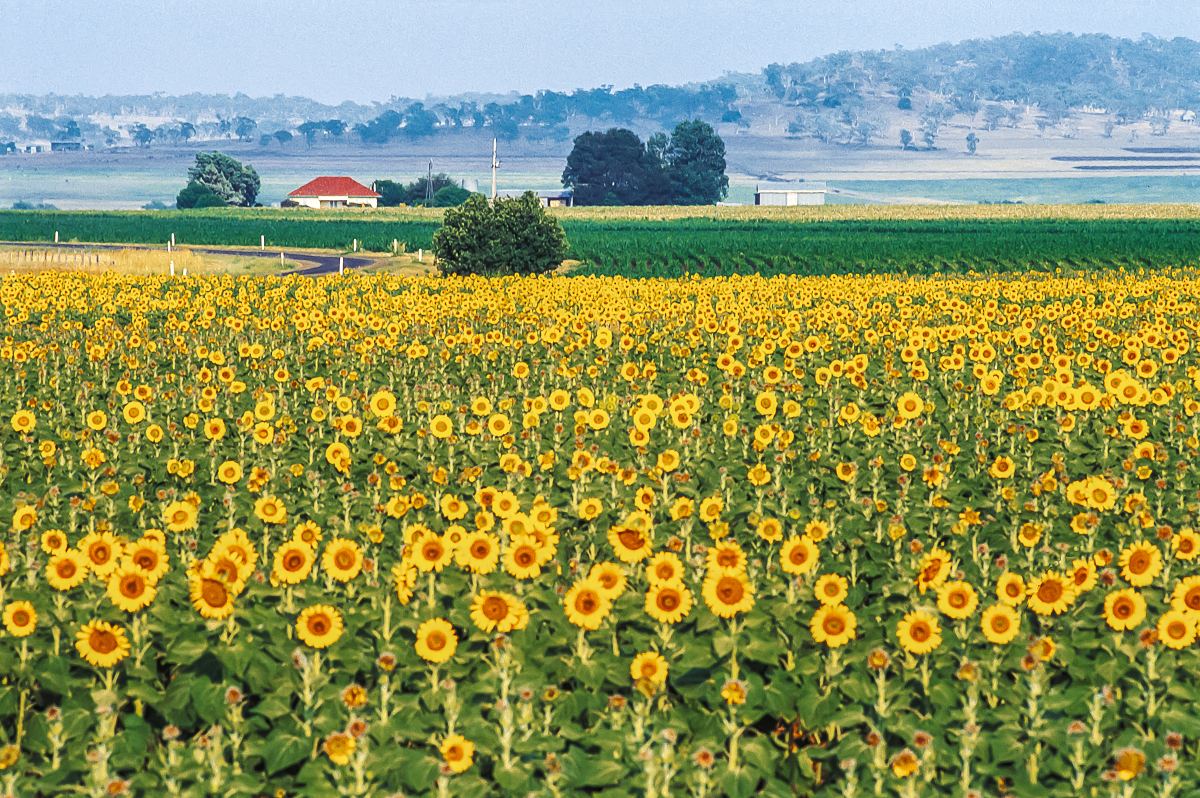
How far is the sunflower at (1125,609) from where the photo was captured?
258 inches

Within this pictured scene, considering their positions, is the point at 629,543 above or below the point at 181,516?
above

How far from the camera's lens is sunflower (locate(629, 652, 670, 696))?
240 inches

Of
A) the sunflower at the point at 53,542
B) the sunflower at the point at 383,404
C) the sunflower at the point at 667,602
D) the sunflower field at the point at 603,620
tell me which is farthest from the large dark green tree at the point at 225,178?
the sunflower at the point at 667,602

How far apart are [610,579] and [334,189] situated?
16104 centimetres

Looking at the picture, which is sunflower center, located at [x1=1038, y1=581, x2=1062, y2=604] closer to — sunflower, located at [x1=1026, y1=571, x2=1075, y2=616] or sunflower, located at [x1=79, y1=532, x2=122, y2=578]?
sunflower, located at [x1=1026, y1=571, x2=1075, y2=616]

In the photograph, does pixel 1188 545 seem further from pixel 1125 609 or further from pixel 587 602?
pixel 587 602

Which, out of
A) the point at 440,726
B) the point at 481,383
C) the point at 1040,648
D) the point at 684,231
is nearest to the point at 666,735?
the point at 440,726

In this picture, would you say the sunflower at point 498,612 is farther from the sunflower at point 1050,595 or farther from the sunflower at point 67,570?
the sunflower at point 1050,595

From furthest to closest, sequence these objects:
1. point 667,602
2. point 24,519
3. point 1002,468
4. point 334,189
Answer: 1. point 334,189
2. point 1002,468
3. point 24,519
4. point 667,602

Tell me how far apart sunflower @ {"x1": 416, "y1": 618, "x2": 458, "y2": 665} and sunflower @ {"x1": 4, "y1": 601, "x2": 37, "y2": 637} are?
176 centimetres

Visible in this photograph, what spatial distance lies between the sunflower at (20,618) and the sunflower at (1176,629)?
16.8 feet

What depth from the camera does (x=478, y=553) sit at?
705 cm

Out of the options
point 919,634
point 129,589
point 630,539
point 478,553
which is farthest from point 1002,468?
point 129,589

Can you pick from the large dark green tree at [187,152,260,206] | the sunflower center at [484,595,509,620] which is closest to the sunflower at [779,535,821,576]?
the sunflower center at [484,595,509,620]
